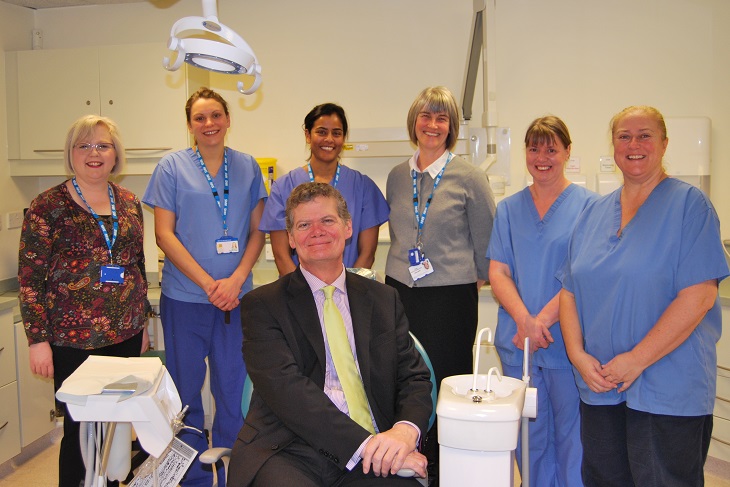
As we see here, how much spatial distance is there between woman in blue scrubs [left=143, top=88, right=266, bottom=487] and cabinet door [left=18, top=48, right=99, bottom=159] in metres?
1.42

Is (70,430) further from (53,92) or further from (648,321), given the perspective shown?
(53,92)

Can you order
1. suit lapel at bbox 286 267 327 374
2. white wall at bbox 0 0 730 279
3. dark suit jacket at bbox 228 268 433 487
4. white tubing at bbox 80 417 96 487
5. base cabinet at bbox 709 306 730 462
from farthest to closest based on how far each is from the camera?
white wall at bbox 0 0 730 279 < base cabinet at bbox 709 306 730 462 < suit lapel at bbox 286 267 327 374 < dark suit jacket at bbox 228 268 433 487 < white tubing at bbox 80 417 96 487

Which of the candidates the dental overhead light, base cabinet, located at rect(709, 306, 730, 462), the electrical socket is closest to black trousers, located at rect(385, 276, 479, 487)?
the dental overhead light

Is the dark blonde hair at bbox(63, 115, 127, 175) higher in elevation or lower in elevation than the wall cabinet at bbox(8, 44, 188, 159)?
lower

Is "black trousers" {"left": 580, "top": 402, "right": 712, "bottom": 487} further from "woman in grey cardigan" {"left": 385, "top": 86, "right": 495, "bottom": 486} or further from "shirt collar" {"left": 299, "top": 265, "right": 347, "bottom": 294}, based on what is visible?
"shirt collar" {"left": 299, "top": 265, "right": 347, "bottom": 294}

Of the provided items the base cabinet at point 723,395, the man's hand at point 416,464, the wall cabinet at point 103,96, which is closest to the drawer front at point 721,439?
the base cabinet at point 723,395

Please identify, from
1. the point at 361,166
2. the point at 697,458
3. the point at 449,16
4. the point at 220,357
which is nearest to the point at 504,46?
the point at 449,16

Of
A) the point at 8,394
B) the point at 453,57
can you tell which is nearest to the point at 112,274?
the point at 8,394

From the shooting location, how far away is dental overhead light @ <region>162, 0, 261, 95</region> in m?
1.67

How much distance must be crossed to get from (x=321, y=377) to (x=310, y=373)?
0.03 metres

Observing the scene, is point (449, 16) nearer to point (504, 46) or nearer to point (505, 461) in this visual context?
point (504, 46)

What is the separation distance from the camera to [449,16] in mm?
3750

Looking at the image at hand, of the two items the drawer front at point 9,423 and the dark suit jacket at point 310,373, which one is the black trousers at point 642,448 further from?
the drawer front at point 9,423

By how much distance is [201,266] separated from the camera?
261cm
